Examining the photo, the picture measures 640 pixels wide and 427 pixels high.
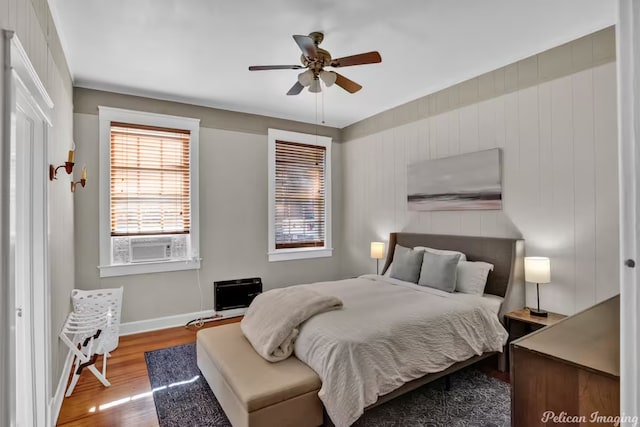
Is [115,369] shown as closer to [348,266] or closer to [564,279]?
[348,266]

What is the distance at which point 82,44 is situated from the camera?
9.29ft

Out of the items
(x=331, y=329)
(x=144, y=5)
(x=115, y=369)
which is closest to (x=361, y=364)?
(x=331, y=329)

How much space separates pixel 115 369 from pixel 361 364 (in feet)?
7.73

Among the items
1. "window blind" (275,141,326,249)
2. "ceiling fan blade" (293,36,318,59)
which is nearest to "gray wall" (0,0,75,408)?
"ceiling fan blade" (293,36,318,59)

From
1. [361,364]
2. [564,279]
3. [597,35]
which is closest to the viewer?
[361,364]


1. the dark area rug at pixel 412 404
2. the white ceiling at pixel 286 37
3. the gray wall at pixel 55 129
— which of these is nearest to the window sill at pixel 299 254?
the dark area rug at pixel 412 404

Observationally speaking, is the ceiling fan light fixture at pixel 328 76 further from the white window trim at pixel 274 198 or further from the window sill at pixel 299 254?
the window sill at pixel 299 254

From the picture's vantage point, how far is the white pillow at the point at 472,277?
10.4 feet

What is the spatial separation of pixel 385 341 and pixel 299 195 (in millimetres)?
3217

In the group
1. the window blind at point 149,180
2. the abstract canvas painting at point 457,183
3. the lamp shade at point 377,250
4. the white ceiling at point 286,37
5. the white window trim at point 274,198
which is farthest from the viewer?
the white window trim at point 274,198

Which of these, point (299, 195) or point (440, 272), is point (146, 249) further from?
point (440, 272)

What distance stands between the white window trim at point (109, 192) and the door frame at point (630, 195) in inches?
162

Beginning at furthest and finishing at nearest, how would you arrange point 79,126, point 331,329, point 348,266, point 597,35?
point 348,266 < point 79,126 < point 597,35 < point 331,329

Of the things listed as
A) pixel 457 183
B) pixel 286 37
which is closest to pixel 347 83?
pixel 286 37
